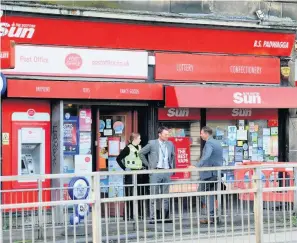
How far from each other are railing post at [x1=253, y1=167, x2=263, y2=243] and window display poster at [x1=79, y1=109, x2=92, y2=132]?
597 cm

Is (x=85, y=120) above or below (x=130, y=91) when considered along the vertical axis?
below

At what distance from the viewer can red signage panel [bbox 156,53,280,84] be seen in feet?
48.8

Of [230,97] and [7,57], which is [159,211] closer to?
[7,57]

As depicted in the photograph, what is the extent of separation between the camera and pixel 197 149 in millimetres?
15453

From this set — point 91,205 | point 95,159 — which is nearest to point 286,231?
point 91,205

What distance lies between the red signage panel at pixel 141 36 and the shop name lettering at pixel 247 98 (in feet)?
3.13

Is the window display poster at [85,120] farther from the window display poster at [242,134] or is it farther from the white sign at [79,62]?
the window display poster at [242,134]

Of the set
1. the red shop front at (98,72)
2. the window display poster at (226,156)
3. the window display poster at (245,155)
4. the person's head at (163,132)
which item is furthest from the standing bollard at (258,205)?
the window display poster at (245,155)

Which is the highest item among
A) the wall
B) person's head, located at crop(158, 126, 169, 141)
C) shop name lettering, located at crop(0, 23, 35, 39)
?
the wall

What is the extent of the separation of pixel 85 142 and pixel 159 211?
20.4 feet

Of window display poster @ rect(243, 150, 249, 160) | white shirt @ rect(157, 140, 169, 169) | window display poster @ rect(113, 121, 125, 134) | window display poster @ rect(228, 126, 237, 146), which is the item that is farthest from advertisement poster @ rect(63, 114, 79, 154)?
window display poster @ rect(243, 150, 249, 160)

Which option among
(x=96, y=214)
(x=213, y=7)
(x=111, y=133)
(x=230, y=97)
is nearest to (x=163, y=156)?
(x=111, y=133)

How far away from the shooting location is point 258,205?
29.0 feet

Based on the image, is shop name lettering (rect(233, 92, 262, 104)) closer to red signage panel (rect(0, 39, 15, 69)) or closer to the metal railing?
red signage panel (rect(0, 39, 15, 69))
